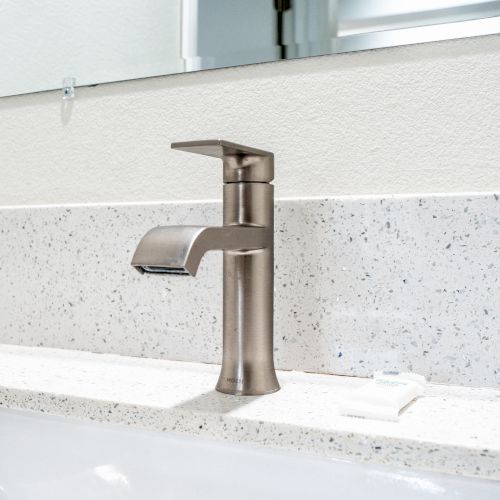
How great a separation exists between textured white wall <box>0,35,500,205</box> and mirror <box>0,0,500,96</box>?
14 mm

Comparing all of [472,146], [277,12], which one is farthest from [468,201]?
[277,12]

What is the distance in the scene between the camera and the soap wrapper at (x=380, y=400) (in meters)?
0.48

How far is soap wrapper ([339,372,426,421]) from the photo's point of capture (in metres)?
0.48

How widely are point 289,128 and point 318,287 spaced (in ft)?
0.54

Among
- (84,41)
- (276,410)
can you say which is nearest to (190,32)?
(84,41)

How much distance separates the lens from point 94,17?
2.46ft

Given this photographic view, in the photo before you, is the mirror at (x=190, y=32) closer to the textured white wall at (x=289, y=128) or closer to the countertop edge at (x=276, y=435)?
the textured white wall at (x=289, y=128)

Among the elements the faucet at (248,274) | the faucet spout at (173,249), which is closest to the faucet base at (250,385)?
the faucet at (248,274)

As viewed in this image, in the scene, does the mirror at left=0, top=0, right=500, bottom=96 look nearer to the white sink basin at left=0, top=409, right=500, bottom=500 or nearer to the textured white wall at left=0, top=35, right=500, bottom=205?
the textured white wall at left=0, top=35, right=500, bottom=205

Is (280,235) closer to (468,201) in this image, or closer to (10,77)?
(468,201)

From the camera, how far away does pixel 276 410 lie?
1.65 ft

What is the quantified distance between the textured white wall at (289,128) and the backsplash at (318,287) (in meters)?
0.03

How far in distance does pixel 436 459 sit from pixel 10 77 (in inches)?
26.2

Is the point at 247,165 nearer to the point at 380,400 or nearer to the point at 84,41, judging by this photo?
the point at 380,400
